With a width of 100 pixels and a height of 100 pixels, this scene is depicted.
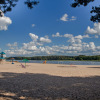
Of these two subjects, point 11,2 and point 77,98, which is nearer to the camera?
point 77,98

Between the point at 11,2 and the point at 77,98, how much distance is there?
17.6 ft

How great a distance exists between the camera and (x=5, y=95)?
540 centimetres

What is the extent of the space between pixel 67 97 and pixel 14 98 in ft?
7.26

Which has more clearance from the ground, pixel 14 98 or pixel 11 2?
pixel 11 2

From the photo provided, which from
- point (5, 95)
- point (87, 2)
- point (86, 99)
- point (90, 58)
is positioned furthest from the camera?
point (90, 58)

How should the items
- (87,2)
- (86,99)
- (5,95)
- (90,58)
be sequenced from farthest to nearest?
(90,58), (87,2), (5,95), (86,99)

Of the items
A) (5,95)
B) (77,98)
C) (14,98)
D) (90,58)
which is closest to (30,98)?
(14,98)

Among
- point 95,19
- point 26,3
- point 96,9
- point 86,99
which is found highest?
point 26,3

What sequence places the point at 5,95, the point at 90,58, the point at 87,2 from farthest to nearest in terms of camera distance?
the point at 90,58
the point at 87,2
the point at 5,95

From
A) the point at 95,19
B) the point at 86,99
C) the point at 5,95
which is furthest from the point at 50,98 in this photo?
the point at 95,19

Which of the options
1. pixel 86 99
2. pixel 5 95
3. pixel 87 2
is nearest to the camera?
pixel 86 99

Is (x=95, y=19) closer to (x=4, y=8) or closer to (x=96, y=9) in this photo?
(x=96, y=9)

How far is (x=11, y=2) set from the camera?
235 inches

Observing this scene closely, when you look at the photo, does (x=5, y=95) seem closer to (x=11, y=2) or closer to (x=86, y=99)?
(x=86, y=99)
